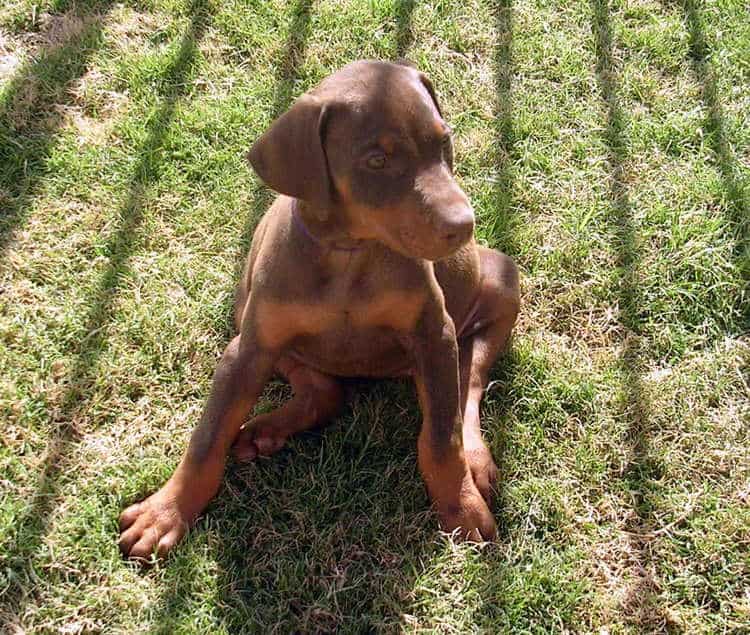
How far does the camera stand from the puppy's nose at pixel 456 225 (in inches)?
113

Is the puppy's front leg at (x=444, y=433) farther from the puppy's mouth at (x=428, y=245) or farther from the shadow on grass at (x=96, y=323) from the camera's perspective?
the shadow on grass at (x=96, y=323)

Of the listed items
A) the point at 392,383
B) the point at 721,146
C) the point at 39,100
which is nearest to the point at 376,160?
the point at 392,383

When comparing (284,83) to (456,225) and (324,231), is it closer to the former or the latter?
(324,231)

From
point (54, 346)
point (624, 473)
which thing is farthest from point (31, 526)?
point (624, 473)

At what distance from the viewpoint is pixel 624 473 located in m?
3.99

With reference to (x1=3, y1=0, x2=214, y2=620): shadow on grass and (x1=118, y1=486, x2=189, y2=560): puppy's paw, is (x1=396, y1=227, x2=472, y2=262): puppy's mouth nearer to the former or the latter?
(x1=118, y1=486, x2=189, y2=560): puppy's paw

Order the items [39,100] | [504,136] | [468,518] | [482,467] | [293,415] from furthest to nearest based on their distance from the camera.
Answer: [39,100] < [504,136] < [293,415] < [482,467] < [468,518]

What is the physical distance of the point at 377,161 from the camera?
297cm

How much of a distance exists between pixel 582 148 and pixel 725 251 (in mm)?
1033

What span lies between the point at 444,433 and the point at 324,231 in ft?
3.10

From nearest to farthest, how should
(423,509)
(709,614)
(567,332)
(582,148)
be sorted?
(709,614), (423,509), (567,332), (582,148)

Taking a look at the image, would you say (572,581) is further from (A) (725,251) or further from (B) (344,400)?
(A) (725,251)

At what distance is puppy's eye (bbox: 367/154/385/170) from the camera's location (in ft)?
9.73

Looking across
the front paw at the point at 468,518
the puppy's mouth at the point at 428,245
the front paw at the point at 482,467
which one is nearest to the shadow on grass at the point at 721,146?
the front paw at the point at 482,467
